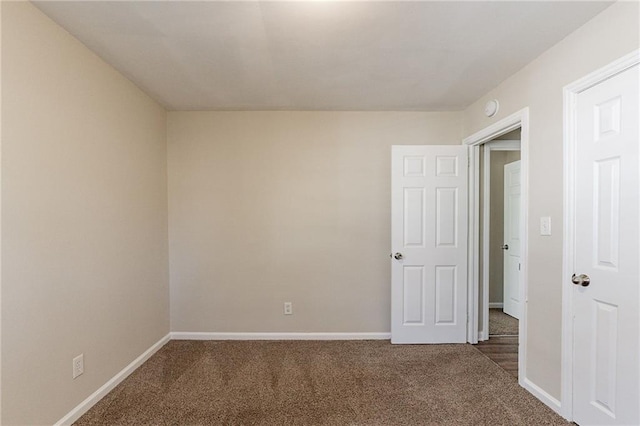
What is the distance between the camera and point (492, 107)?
2.85 m

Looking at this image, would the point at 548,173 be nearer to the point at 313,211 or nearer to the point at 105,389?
the point at 313,211

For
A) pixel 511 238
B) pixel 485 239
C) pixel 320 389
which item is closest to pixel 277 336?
pixel 320 389

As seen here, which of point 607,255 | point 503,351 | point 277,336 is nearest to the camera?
point 607,255

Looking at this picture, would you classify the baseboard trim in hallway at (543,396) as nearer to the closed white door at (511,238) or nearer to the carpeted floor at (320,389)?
the carpeted floor at (320,389)

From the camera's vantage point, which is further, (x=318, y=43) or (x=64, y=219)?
(x=318, y=43)

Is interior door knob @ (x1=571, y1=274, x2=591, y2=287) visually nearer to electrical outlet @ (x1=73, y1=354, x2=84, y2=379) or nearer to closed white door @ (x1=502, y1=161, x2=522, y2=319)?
closed white door @ (x1=502, y1=161, x2=522, y2=319)

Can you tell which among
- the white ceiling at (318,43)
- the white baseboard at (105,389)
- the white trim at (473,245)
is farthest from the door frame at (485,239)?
the white baseboard at (105,389)

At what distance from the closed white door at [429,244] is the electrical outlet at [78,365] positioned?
8.57 ft

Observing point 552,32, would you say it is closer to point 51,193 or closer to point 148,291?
point 51,193

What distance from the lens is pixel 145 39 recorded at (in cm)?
209

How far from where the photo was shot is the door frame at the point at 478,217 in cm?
246

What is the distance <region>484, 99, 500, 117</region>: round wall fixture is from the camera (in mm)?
2824

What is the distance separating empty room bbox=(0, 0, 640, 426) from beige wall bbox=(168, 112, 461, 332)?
0.08ft

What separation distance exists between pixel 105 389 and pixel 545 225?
3.34 meters
